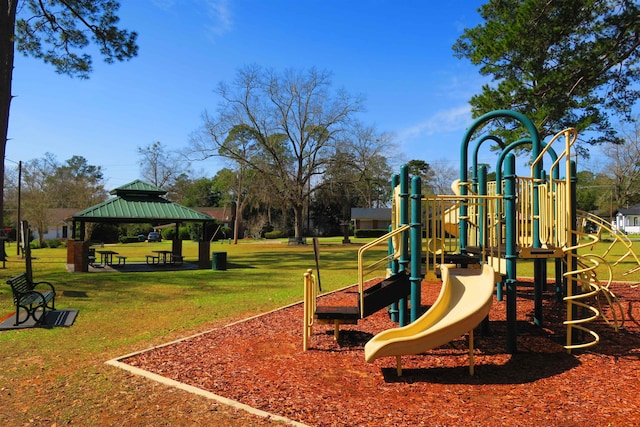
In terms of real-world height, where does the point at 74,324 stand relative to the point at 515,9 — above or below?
below

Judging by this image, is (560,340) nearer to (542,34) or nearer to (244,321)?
(244,321)

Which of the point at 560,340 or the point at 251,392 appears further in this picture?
the point at 560,340

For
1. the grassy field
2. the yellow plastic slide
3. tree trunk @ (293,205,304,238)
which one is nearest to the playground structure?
the yellow plastic slide

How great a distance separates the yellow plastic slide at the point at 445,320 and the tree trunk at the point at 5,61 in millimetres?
16890

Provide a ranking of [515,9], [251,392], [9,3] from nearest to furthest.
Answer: [251,392], [515,9], [9,3]

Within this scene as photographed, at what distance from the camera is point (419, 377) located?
194 inches

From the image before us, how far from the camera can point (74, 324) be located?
7.73 m

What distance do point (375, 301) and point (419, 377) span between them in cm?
104

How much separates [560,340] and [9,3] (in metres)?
20.5

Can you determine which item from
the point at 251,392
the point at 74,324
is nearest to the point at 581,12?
the point at 251,392

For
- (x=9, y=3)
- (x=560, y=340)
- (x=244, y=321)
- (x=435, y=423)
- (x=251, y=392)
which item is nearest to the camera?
(x=435, y=423)

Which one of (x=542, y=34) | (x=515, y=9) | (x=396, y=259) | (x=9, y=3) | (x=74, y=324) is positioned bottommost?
(x=74, y=324)

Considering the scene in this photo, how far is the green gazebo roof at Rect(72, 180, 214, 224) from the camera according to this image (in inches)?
668

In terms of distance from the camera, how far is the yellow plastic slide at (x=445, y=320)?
A: 4.72 m
